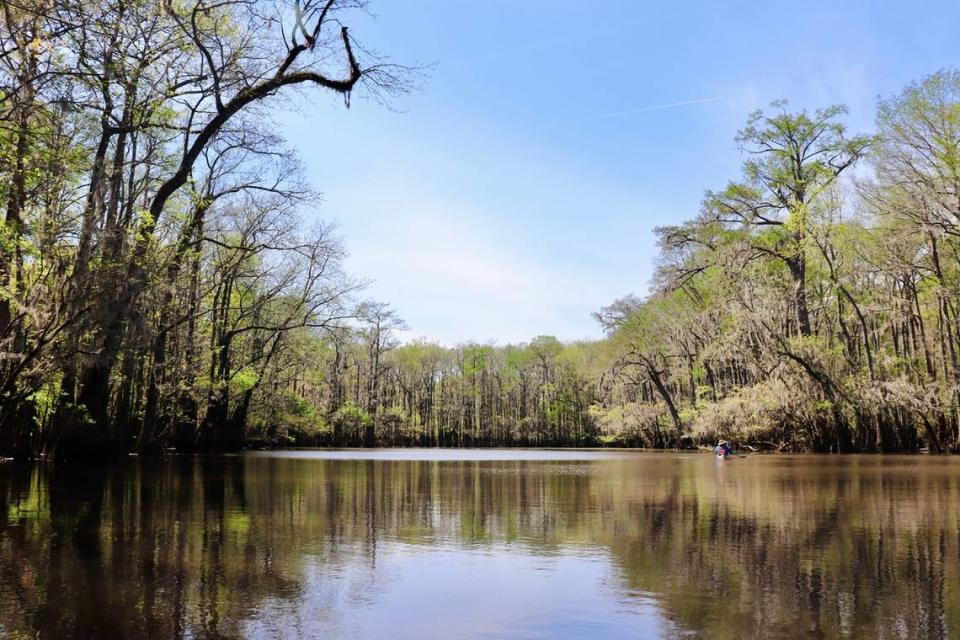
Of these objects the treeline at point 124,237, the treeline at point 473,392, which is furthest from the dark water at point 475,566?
the treeline at point 473,392

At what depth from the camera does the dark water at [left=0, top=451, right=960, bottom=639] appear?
3.71m

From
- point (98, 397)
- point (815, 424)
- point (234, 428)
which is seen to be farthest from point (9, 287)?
point (815, 424)

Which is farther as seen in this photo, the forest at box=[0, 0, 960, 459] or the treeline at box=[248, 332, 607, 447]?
the treeline at box=[248, 332, 607, 447]

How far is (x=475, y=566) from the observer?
5.30 m

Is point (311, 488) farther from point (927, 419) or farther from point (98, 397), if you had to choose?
point (927, 419)

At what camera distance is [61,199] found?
487 inches

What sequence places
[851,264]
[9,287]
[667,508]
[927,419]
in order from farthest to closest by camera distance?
1. [851,264]
2. [927,419]
3. [9,287]
4. [667,508]

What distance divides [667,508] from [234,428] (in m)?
30.0

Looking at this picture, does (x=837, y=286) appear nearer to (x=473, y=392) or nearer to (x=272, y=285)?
→ (x=272, y=285)

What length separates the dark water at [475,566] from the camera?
3.71m

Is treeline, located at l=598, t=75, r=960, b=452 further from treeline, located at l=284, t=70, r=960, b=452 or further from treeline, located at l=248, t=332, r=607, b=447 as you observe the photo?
treeline, located at l=248, t=332, r=607, b=447

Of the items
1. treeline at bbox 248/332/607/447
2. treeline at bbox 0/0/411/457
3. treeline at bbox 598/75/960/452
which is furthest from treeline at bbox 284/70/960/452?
treeline at bbox 248/332/607/447

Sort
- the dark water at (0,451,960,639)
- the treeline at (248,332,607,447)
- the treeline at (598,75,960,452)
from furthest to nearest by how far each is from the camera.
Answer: the treeline at (248,332,607,447)
the treeline at (598,75,960,452)
the dark water at (0,451,960,639)

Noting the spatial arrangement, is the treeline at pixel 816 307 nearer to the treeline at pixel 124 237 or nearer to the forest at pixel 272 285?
the forest at pixel 272 285
